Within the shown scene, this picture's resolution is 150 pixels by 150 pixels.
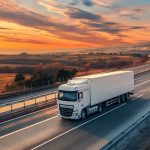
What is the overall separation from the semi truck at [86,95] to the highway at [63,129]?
680mm

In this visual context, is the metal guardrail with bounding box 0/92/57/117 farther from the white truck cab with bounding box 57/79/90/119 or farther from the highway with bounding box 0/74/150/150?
the white truck cab with bounding box 57/79/90/119

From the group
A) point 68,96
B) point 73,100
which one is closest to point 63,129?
point 73,100

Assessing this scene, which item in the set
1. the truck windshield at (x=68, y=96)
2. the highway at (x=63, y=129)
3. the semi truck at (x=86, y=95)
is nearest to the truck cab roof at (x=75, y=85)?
the semi truck at (x=86, y=95)

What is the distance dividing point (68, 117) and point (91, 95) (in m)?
3.08

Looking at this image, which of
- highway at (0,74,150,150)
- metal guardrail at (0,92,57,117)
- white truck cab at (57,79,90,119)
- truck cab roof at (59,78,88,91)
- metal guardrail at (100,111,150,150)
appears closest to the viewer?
metal guardrail at (100,111,150,150)

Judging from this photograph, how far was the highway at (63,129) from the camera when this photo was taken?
68.3ft

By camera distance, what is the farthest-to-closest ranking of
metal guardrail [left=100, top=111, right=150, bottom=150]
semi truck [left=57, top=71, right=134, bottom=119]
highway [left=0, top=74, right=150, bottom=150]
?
semi truck [left=57, top=71, right=134, bottom=119] → highway [left=0, top=74, right=150, bottom=150] → metal guardrail [left=100, top=111, right=150, bottom=150]

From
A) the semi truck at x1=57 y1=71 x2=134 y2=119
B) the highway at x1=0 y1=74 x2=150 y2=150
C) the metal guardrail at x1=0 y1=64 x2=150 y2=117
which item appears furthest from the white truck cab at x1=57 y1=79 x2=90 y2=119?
the metal guardrail at x1=0 y1=64 x2=150 y2=117

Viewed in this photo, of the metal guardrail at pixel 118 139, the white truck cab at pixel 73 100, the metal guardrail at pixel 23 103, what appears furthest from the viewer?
the metal guardrail at pixel 23 103

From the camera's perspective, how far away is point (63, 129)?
2455 centimetres

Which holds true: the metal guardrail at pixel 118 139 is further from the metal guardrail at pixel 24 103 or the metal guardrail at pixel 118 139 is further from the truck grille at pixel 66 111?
the metal guardrail at pixel 24 103

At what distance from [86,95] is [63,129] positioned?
15.9 feet

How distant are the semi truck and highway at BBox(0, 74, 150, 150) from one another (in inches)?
26.8

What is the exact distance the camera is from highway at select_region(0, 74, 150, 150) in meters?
20.8
